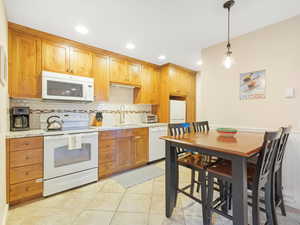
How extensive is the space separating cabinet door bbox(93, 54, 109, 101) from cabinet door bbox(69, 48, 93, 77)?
10 centimetres

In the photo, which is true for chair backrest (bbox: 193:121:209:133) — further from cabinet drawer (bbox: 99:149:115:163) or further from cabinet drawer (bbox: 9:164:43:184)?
cabinet drawer (bbox: 9:164:43:184)

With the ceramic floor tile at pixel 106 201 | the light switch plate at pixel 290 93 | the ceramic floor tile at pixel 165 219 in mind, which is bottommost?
the ceramic floor tile at pixel 106 201

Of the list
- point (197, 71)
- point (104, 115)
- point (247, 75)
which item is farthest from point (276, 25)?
point (104, 115)

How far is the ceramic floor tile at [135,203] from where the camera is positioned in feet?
5.79

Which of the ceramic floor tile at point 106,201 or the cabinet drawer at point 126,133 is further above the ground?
the cabinet drawer at point 126,133

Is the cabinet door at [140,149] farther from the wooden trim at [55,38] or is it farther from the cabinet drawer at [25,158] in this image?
the wooden trim at [55,38]

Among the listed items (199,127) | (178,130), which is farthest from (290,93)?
(178,130)

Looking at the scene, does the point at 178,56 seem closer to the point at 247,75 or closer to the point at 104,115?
the point at 247,75

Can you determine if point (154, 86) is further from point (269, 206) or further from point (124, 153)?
point (269, 206)

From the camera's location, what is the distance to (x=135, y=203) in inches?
74.1

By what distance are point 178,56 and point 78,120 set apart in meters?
2.55

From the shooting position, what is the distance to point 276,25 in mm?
2004

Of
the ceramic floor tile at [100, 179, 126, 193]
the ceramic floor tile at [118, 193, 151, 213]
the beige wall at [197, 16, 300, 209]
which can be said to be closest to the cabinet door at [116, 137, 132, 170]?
the ceramic floor tile at [100, 179, 126, 193]

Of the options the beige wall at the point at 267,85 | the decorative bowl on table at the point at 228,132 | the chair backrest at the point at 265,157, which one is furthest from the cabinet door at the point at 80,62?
the chair backrest at the point at 265,157
